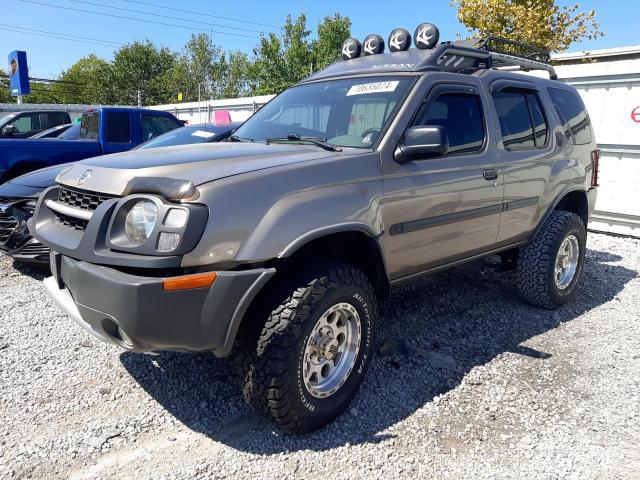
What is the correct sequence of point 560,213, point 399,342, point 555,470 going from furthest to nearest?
point 560,213
point 399,342
point 555,470

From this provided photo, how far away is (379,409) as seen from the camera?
9.57 ft

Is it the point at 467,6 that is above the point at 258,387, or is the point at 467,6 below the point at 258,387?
above

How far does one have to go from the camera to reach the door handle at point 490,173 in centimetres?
357

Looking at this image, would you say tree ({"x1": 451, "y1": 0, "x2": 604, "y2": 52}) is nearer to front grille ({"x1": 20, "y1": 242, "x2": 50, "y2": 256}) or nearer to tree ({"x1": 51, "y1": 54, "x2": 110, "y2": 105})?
front grille ({"x1": 20, "y1": 242, "x2": 50, "y2": 256})

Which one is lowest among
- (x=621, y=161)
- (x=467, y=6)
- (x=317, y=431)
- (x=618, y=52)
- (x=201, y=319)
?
(x=317, y=431)

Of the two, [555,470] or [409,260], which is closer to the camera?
[555,470]

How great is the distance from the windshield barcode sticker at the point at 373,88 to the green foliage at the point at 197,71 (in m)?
31.7

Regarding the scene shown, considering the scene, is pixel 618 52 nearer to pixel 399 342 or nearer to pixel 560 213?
pixel 560 213

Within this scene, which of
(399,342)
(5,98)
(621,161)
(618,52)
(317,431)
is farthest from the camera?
(5,98)

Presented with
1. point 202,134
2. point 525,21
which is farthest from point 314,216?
point 525,21

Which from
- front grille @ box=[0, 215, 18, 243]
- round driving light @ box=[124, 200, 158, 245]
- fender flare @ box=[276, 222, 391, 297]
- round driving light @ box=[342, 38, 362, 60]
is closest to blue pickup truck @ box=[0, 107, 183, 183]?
front grille @ box=[0, 215, 18, 243]

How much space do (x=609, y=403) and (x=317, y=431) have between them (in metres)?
1.85

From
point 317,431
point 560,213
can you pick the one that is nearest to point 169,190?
point 317,431

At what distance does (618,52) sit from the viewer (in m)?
11.3
